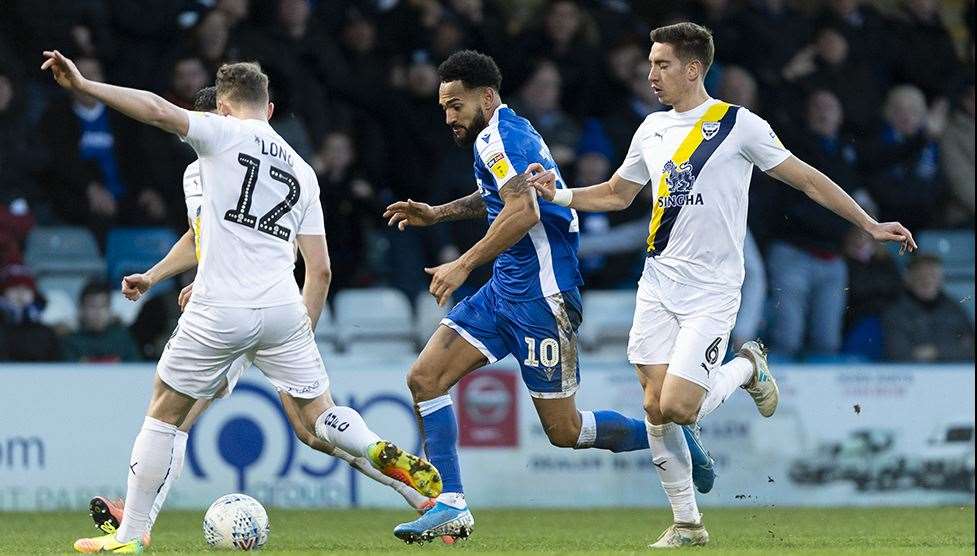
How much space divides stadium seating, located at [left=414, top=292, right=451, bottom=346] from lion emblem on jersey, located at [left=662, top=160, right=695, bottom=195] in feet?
16.3

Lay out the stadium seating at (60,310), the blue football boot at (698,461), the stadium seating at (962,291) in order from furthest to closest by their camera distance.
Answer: the stadium seating at (962,291) → the stadium seating at (60,310) → the blue football boot at (698,461)

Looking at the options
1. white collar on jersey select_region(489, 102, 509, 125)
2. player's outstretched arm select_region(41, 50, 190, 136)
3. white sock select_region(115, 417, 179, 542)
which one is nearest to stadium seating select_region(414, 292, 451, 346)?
white collar on jersey select_region(489, 102, 509, 125)

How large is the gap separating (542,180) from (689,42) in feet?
3.35

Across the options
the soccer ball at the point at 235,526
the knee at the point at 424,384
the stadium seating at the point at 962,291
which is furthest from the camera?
the stadium seating at the point at 962,291

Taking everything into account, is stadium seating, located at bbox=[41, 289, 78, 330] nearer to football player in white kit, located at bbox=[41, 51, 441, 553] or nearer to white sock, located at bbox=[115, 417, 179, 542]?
football player in white kit, located at bbox=[41, 51, 441, 553]

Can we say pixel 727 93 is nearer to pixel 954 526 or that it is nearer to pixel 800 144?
pixel 800 144

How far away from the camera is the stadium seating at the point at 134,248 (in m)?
13.2

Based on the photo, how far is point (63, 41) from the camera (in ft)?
45.2

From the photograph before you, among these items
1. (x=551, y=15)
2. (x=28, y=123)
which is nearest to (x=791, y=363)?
(x=551, y=15)

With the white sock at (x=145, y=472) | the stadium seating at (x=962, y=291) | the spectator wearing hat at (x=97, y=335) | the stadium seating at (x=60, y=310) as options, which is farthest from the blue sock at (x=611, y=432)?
the stadium seating at (x=962, y=291)

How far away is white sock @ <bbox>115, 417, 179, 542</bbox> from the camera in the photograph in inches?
295

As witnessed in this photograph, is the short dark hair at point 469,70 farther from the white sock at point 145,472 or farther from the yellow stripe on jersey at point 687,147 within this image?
the white sock at point 145,472

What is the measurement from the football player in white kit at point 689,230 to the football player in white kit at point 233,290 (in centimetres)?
131

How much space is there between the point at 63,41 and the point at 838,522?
7.31 metres
